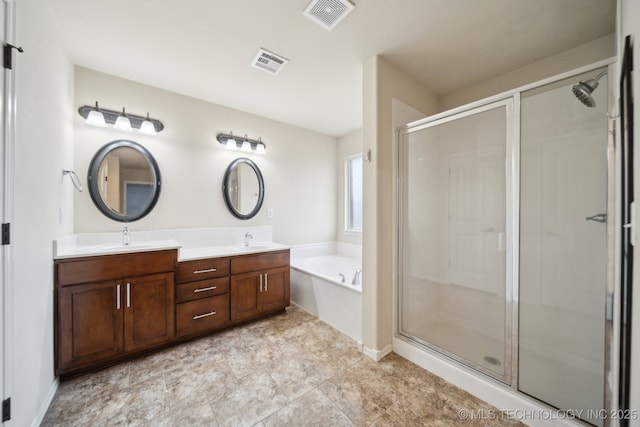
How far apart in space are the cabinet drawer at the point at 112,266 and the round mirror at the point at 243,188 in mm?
1042

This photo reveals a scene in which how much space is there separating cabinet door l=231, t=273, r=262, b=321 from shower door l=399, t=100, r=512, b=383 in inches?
58.5

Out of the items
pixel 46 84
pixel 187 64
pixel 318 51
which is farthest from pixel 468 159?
pixel 46 84

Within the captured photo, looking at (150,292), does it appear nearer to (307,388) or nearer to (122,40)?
(307,388)

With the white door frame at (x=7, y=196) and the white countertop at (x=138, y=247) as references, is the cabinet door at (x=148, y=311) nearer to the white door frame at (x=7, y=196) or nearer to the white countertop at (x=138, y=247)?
the white countertop at (x=138, y=247)

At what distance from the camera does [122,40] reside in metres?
1.85

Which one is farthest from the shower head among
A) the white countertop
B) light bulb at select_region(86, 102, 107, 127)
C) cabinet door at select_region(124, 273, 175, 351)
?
light bulb at select_region(86, 102, 107, 127)

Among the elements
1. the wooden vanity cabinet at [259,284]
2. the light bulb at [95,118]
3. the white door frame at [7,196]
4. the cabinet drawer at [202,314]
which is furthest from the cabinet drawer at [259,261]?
the light bulb at [95,118]

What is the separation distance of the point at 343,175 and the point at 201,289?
2.67 meters

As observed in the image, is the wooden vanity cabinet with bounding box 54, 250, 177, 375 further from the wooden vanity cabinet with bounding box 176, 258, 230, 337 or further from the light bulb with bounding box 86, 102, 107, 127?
the light bulb with bounding box 86, 102, 107, 127

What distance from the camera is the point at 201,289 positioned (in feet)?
7.58

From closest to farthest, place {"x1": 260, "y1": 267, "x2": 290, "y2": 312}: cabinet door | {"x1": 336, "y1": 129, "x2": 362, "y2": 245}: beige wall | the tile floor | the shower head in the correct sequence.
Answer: the shower head → the tile floor → {"x1": 260, "y1": 267, "x2": 290, "y2": 312}: cabinet door → {"x1": 336, "y1": 129, "x2": 362, "y2": 245}: beige wall

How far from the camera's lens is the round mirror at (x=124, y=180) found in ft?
7.45

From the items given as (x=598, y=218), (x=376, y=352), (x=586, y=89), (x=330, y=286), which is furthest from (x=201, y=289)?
(x=586, y=89)

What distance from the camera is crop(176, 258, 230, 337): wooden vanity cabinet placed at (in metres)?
2.20
